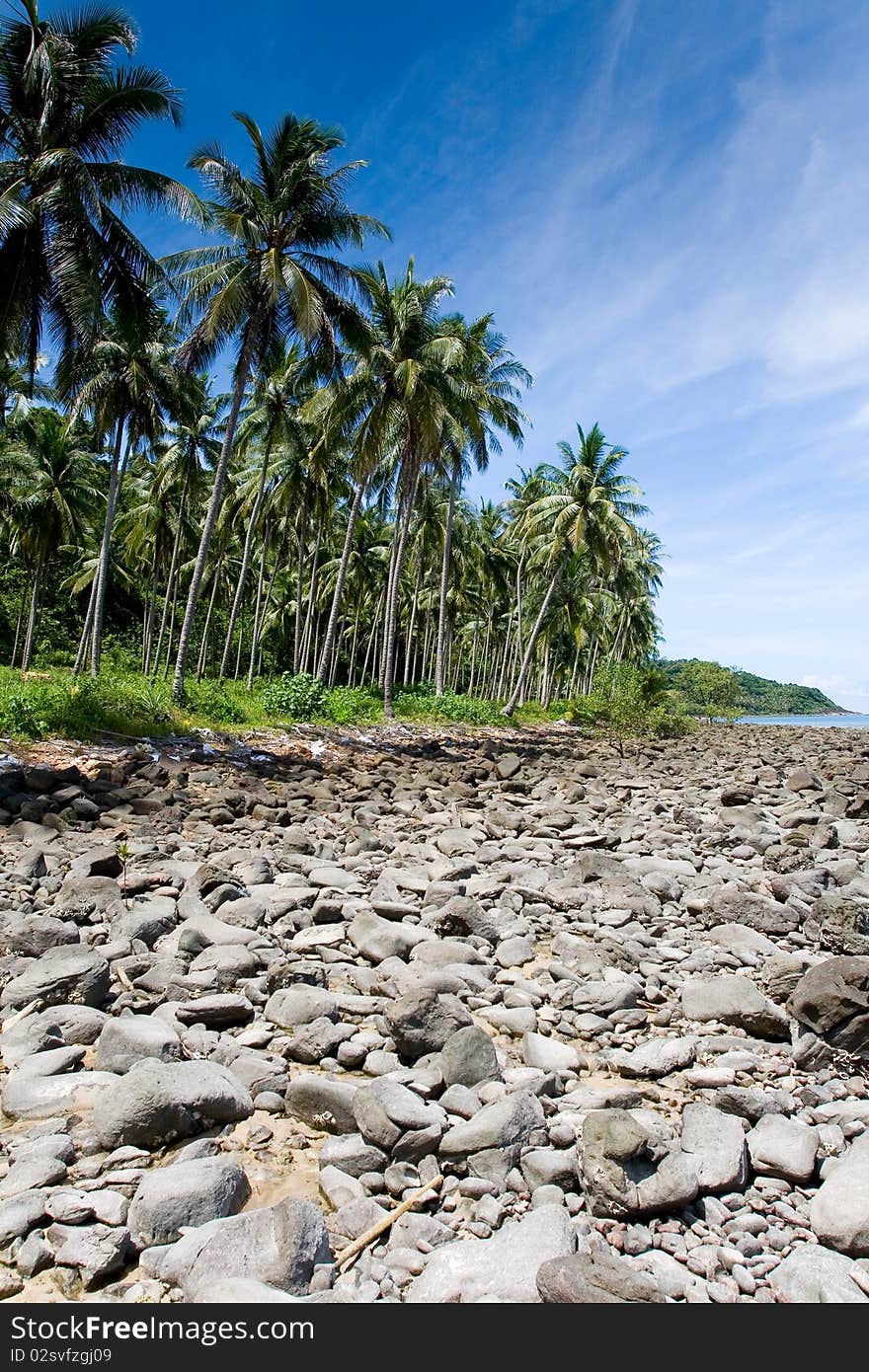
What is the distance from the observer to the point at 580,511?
30734mm

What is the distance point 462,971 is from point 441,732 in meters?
18.3

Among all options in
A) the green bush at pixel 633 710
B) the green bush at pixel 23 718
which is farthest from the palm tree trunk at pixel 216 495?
the green bush at pixel 633 710

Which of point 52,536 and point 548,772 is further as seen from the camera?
point 52,536

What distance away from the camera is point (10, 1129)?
10.3 ft

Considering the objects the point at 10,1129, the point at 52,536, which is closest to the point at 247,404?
the point at 52,536

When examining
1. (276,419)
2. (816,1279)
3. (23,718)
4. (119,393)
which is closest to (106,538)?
(119,393)

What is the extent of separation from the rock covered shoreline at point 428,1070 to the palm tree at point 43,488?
1244 inches

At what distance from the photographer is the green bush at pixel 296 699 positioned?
20.1 meters

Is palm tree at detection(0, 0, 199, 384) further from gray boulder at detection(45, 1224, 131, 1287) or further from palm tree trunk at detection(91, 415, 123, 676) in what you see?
gray boulder at detection(45, 1224, 131, 1287)

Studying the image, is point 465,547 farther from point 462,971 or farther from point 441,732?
point 462,971

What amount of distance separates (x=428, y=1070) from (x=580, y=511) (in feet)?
95.9

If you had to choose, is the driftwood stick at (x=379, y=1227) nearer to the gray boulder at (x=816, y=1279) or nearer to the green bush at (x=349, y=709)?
the gray boulder at (x=816, y=1279)

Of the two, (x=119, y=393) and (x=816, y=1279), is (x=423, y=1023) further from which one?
(x=119, y=393)

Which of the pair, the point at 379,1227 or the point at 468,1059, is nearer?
the point at 379,1227
